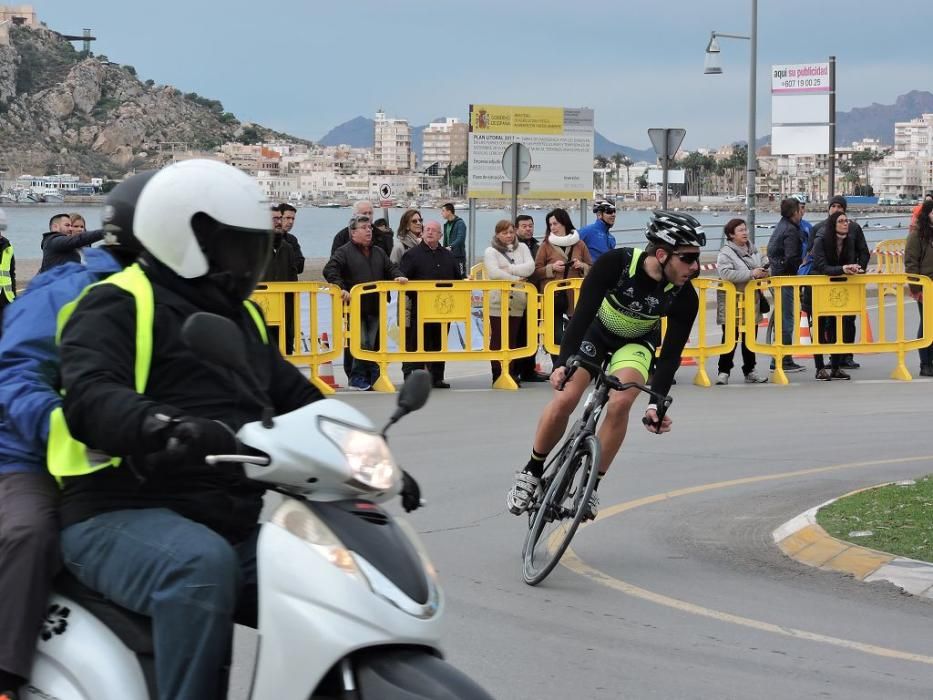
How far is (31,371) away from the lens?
4105 mm

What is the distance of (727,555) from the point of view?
8602 mm

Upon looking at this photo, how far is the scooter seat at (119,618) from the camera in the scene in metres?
3.78

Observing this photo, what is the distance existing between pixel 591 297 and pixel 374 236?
37.9 ft

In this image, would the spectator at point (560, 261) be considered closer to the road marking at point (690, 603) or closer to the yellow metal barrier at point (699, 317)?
the yellow metal barrier at point (699, 317)

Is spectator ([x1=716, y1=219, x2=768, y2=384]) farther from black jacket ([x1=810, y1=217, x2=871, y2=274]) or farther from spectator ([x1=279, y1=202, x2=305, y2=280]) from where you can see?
spectator ([x1=279, y1=202, x2=305, y2=280])

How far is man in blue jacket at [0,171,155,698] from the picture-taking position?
3.86 m

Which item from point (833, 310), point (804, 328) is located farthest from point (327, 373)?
point (804, 328)

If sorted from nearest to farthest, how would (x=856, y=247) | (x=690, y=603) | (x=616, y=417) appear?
(x=690, y=603) < (x=616, y=417) < (x=856, y=247)

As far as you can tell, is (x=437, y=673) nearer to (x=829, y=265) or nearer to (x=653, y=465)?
(x=653, y=465)

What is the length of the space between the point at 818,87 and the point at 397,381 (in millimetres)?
22400

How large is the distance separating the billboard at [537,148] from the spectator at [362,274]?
11.8 meters

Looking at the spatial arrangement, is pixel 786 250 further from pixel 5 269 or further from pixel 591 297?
pixel 591 297

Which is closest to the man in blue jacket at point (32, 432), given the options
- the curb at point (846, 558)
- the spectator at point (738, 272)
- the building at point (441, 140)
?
the curb at point (846, 558)

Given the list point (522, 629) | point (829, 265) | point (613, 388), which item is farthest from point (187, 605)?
point (829, 265)
